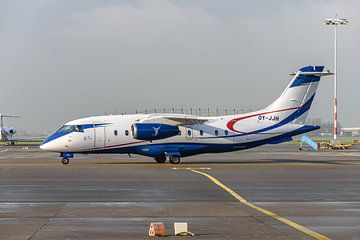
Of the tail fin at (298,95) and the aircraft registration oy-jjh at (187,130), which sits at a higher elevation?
the tail fin at (298,95)

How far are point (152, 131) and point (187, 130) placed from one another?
2.97m

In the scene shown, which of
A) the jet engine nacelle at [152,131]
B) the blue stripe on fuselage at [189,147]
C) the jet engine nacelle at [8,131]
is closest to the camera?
the jet engine nacelle at [152,131]

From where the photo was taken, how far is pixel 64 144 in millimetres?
45344

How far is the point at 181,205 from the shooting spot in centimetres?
2067

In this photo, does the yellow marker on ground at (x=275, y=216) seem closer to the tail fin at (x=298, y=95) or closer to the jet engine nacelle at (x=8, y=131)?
the tail fin at (x=298, y=95)

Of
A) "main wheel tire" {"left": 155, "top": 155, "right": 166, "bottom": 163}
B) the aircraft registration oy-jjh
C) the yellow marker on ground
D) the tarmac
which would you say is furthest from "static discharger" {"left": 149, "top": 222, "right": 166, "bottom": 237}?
"main wheel tire" {"left": 155, "top": 155, "right": 166, "bottom": 163}

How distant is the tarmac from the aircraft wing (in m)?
12.2

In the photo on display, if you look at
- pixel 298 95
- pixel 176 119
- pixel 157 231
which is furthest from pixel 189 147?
Result: pixel 157 231

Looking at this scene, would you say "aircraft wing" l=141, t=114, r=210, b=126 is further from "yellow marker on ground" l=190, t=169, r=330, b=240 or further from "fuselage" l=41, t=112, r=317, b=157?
"yellow marker on ground" l=190, t=169, r=330, b=240

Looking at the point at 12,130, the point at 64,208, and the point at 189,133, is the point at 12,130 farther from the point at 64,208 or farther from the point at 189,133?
the point at 64,208

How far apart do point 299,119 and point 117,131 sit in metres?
14.2

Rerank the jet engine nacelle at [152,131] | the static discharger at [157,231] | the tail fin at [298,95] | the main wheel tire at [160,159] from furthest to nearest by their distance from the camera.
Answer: the tail fin at [298,95] < the main wheel tire at [160,159] < the jet engine nacelle at [152,131] < the static discharger at [157,231]

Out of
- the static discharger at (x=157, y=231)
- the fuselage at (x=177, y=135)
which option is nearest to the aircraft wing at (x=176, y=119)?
the fuselage at (x=177, y=135)

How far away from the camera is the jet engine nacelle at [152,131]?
45.5 metres
